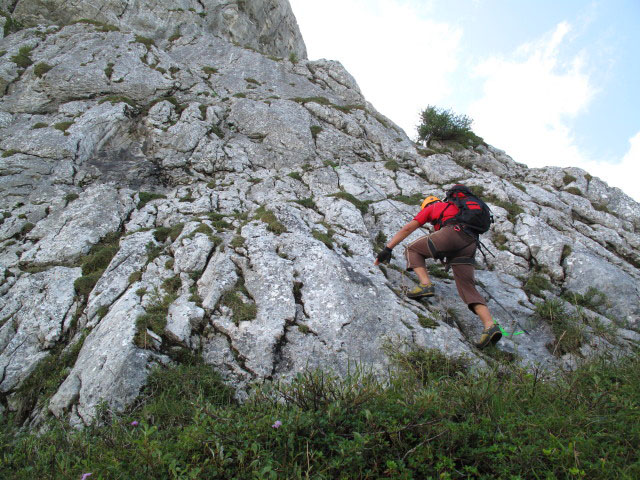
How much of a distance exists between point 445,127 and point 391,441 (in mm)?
21661

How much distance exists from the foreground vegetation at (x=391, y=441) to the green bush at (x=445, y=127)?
19.7m

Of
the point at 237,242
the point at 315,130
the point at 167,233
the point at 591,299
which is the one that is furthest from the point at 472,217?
the point at 315,130

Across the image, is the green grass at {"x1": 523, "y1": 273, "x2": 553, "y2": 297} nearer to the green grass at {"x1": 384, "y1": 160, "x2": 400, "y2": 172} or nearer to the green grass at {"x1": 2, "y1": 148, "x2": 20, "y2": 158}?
the green grass at {"x1": 384, "y1": 160, "x2": 400, "y2": 172}

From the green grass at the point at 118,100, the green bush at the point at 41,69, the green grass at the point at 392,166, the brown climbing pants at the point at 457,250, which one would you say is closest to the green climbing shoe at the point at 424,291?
the brown climbing pants at the point at 457,250

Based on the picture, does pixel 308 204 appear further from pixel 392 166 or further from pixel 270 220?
pixel 392 166

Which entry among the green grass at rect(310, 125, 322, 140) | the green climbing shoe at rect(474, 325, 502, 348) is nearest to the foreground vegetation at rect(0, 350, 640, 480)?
the green climbing shoe at rect(474, 325, 502, 348)

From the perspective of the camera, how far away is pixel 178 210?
13.2m

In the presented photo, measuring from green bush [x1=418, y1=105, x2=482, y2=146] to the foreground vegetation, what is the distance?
64.7 ft

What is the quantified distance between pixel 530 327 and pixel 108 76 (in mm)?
25682

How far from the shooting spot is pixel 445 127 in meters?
21.0

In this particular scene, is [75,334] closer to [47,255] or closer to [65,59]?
[47,255]

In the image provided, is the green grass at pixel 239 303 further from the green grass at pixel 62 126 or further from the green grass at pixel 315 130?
the green grass at pixel 62 126

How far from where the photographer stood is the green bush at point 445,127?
827 inches

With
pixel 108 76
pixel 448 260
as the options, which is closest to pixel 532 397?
pixel 448 260
